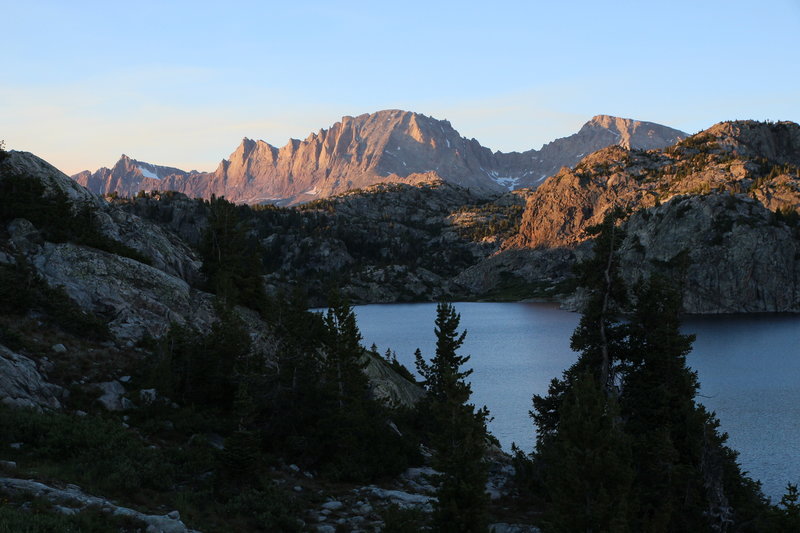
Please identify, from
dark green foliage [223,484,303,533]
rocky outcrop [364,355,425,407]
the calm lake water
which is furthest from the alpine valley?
the calm lake water

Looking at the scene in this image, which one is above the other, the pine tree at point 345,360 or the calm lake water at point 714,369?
the pine tree at point 345,360

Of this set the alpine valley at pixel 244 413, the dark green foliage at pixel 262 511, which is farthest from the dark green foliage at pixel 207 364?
Result: the dark green foliage at pixel 262 511

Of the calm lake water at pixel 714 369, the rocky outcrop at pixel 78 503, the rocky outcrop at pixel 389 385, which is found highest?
the rocky outcrop at pixel 78 503

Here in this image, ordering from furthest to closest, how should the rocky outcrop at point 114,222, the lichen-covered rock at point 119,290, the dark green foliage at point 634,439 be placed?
1. the rocky outcrop at point 114,222
2. the lichen-covered rock at point 119,290
3. the dark green foliage at point 634,439

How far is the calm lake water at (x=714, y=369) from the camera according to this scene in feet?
177

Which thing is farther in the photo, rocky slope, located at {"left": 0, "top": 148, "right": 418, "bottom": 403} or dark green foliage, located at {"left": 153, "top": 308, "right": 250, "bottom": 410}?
rocky slope, located at {"left": 0, "top": 148, "right": 418, "bottom": 403}

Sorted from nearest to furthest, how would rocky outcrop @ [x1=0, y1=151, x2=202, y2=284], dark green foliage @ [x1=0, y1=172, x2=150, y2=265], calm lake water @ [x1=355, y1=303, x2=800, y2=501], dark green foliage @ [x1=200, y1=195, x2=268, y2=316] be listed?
dark green foliage @ [x1=0, y1=172, x2=150, y2=265]
rocky outcrop @ [x1=0, y1=151, x2=202, y2=284]
dark green foliage @ [x1=200, y1=195, x2=268, y2=316]
calm lake water @ [x1=355, y1=303, x2=800, y2=501]

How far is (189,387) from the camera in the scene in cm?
3275

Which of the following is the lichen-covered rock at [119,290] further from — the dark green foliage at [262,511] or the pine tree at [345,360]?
the dark green foliage at [262,511]

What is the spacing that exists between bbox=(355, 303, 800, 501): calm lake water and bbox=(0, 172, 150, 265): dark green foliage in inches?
1508

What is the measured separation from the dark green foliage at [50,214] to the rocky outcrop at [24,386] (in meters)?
13.6

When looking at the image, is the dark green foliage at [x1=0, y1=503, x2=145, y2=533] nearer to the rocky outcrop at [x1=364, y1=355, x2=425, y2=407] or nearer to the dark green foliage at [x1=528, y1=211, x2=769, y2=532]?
the dark green foliage at [x1=528, y1=211, x2=769, y2=532]

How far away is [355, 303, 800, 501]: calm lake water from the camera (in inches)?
2120

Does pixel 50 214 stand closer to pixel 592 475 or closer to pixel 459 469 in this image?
pixel 459 469
